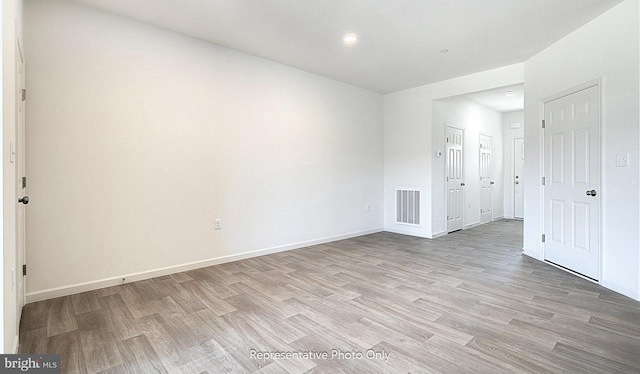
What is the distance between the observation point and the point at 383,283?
3.19 metres

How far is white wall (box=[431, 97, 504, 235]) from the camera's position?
5613mm

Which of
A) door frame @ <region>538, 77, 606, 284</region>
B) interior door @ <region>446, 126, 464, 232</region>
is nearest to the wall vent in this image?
interior door @ <region>446, 126, 464, 232</region>

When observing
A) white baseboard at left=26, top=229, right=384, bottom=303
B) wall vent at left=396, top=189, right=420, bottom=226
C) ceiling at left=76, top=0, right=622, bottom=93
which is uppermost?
ceiling at left=76, top=0, right=622, bottom=93

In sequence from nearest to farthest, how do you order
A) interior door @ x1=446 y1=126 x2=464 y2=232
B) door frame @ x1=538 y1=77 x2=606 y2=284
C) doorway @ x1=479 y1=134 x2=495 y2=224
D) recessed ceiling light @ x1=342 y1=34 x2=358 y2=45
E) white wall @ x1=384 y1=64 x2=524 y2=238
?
door frame @ x1=538 y1=77 x2=606 y2=284 < recessed ceiling light @ x1=342 y1=34 x2=358 y2=45 < white wall @ x1=384 y1=64 x2=524 y2=238 < interior door @ x1=446 y1=126 x2=464 y2=232 < doorway @ x1=479 y1=134 x2=495 y2=224

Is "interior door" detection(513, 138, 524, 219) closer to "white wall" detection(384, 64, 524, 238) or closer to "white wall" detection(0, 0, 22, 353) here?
"white wall" detection(384, 64, 524, 238)

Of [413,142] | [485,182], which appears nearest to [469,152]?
[485,182]

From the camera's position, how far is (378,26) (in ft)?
10.8

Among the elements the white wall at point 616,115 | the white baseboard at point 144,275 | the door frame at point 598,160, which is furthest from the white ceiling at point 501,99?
the white baseboard at point 144,275

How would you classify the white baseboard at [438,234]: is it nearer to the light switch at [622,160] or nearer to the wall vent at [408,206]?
the wall vent at [408,206]

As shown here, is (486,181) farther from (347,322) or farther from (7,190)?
(7,190)

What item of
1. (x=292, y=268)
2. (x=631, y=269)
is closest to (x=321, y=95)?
(x=292, y=268)

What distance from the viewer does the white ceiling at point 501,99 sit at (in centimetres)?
568

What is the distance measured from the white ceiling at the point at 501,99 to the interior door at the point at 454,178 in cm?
79

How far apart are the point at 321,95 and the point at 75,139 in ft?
11.1
